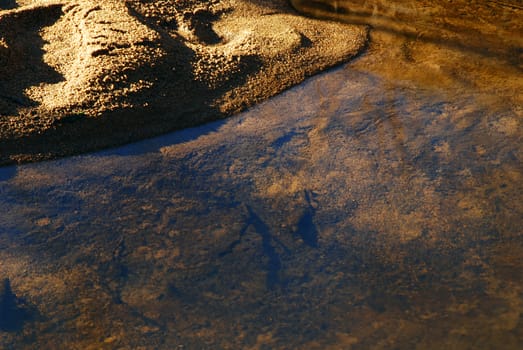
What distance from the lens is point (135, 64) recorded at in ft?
10.3

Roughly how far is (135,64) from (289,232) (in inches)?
55.0

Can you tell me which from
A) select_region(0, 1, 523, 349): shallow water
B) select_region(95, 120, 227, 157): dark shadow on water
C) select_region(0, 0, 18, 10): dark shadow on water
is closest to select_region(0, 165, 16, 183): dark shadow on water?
select_region(0, 1, 523, 349): shallow water

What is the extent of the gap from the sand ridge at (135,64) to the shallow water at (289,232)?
15 cm

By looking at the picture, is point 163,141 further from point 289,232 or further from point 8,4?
point 8,4

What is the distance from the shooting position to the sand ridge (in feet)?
9.56

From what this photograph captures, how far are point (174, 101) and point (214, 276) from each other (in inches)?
48.2

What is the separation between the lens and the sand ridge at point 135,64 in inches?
115

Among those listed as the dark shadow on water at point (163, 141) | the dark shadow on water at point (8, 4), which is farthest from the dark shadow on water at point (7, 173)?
the dark shadow on water at point (8, 4)

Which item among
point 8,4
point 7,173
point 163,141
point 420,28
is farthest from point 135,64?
point 420,28

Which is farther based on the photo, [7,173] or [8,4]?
[8,4]

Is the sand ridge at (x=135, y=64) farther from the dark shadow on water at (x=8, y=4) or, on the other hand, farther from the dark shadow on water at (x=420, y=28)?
the dark shadow on water at (x=420, y=28)

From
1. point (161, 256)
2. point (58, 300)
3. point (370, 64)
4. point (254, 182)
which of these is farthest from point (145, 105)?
point (370, 64)

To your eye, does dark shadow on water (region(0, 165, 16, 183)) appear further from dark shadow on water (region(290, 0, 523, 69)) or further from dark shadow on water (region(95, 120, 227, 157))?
dark shadow on water (region(290, 0, 523, 69))

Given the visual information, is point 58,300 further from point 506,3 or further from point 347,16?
point 506,3
